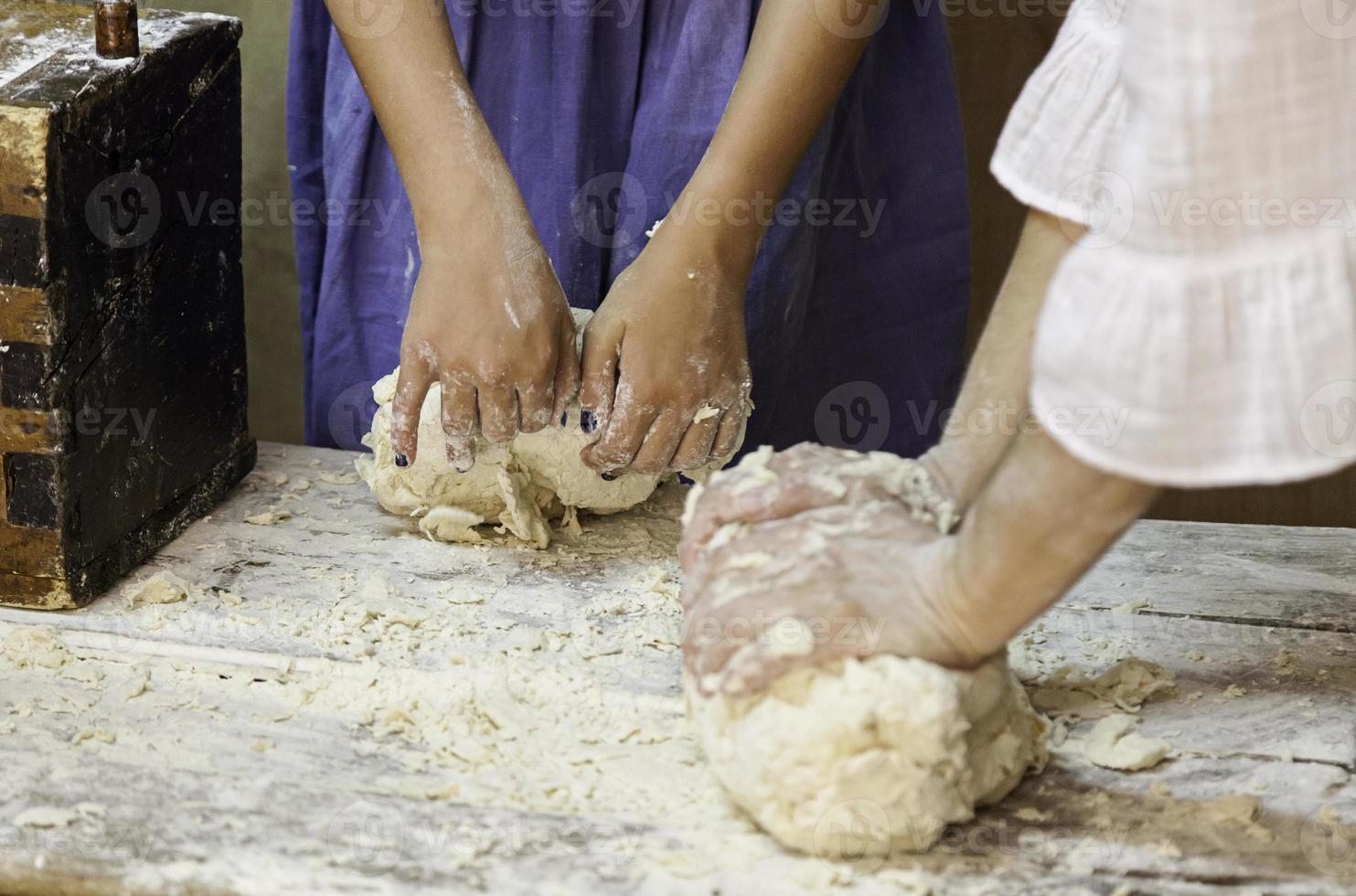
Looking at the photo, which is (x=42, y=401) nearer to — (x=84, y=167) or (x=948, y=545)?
(x=84, y=167)

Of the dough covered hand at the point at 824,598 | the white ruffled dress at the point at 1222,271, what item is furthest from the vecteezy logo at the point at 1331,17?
the dough covered hand at the point at 824,598

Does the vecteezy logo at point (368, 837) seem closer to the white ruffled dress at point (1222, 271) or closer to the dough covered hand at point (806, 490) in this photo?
the dough covered hand at point (806, 490)

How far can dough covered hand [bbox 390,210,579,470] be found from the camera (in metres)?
1.16

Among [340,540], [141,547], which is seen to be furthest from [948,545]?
[141,547]

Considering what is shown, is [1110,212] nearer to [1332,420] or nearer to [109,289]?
[1332,420]

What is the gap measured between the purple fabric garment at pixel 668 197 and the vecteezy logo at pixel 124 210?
1.19ft

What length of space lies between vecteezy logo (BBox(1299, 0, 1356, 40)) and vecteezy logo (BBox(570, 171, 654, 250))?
33.8 inches

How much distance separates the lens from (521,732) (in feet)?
3.22

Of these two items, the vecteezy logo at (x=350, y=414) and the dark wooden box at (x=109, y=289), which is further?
the vecteezy logo at (x=350, y=414)

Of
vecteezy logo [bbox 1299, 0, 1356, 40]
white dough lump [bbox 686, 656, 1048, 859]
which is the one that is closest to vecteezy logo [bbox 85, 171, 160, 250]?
white dough lump [bbox 686, 656, 1048, 859]

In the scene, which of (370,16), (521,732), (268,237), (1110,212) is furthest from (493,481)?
(268,237)

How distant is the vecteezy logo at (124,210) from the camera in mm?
1110

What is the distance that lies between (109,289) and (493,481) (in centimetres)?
40

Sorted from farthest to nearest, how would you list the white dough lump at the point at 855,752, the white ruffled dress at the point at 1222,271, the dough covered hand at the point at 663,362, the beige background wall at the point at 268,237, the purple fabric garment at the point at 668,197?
the beige background wall at the point at 268,237 → the purple fabric garment at the point at 668,197 → the dough covered hand at the point at 663,362 → the white dough lump at the point at 855,752 → the white ruffled dress at the point at 1222,271
